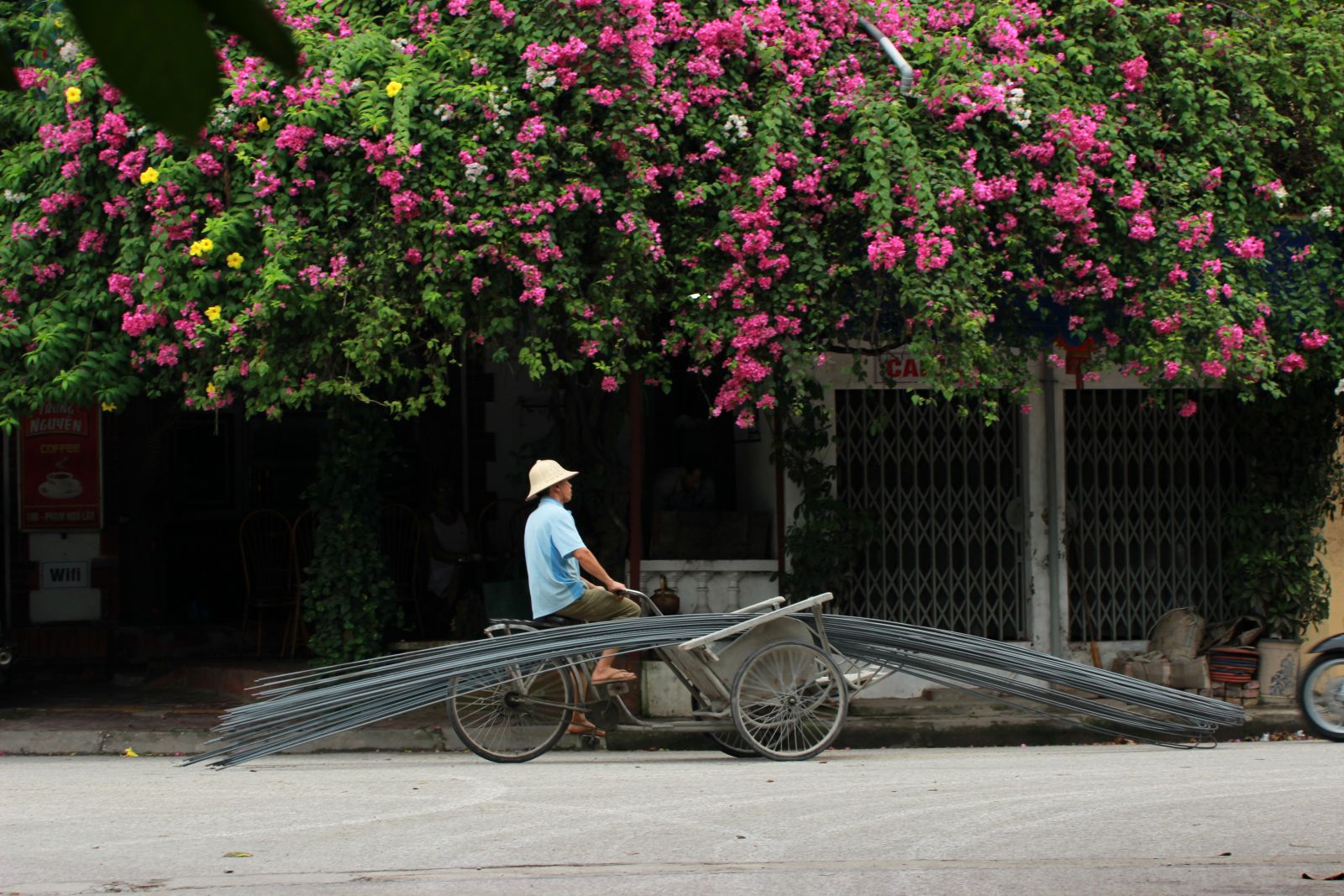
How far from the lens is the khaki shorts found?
8.73m

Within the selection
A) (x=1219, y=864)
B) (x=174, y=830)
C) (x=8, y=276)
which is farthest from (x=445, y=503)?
(x=1219, y=864)

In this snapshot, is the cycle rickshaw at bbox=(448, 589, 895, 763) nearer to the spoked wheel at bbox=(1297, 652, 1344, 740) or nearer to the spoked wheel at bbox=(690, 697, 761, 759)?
the spoked wheel at bbox=(690, 697, 761, 759)

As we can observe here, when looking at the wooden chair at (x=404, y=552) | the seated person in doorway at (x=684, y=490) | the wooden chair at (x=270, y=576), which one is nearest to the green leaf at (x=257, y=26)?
the seated person in doorway at (x=684, y=490)

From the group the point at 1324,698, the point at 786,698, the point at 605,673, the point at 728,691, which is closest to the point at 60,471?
the point at 605,673

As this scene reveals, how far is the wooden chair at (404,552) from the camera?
1362 cm

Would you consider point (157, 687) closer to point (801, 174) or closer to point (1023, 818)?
point (801, 174)

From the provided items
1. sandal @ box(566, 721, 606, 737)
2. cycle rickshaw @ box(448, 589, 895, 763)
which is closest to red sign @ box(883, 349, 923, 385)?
cycle rickshaw @ box(448, 589, 895, 763)

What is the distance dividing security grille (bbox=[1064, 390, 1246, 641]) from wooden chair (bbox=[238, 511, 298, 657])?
20.6 feet

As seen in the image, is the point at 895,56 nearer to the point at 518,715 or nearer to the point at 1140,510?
the point at 1140,510

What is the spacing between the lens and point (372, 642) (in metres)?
10.8

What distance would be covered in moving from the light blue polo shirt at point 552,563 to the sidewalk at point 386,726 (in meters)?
1.41

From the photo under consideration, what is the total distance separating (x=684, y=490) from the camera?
12211 mm

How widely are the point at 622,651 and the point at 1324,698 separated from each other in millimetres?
4430

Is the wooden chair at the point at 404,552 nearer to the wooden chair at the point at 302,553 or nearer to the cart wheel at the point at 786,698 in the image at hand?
the wooden chair at the point at 302,553
